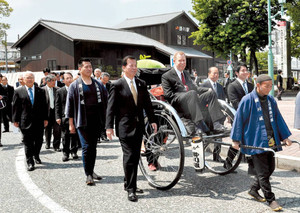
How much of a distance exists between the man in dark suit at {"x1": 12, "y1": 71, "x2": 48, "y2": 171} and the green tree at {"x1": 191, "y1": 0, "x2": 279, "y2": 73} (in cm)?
2323

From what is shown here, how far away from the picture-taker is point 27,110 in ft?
20.2

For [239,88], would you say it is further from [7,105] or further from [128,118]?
[7,105]

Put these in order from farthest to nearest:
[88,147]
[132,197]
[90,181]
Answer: [88,147] → [90,181] → [132,197]

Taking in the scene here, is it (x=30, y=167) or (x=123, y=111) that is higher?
(x=123, y=111)

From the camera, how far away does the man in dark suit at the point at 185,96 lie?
15.1 ft

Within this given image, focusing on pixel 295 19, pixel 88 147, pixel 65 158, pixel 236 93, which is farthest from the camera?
pixel 295 19

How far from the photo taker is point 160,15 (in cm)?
3838

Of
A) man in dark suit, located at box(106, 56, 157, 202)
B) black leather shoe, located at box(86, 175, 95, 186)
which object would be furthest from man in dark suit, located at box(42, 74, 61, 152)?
man in dark suit, located at box(106, 56, 157, 202)

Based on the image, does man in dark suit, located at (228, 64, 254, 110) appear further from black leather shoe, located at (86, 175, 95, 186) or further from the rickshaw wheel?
black leather shoe, located at (86, 175, 95, 186)

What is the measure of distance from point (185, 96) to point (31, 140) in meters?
3.36

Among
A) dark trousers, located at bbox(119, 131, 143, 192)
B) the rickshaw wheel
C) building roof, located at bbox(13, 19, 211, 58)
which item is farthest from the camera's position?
building roof, located at bbox(13, 19, 211, 58)

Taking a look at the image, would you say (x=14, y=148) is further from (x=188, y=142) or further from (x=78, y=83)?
(x=188, y=142)

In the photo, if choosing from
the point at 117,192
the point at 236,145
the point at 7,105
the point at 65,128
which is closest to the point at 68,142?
the point at 65,128

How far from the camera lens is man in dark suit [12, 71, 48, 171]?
240 inches
